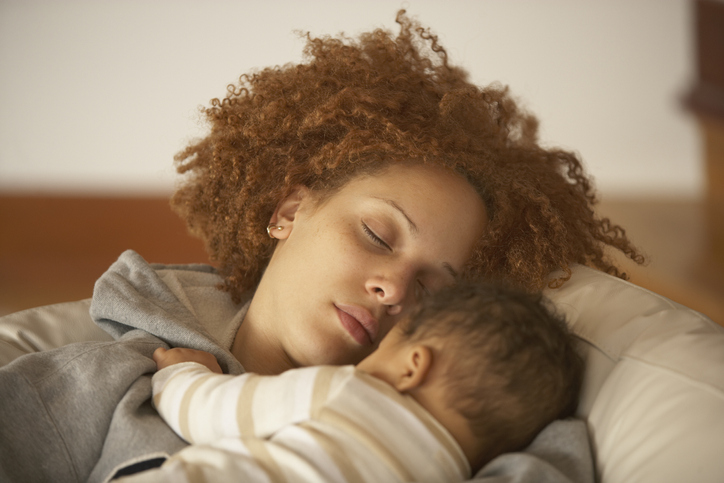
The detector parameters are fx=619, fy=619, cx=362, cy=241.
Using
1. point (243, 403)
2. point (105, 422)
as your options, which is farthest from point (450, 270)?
point (105, 422)

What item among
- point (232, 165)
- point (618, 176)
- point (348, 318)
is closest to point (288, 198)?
point (232, 165)

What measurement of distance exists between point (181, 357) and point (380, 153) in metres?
0.65

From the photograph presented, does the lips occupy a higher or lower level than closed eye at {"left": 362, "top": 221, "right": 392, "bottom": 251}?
lower

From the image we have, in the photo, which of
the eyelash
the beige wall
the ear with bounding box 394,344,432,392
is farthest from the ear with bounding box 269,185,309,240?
the beige wall

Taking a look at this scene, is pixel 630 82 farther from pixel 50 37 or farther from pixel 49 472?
pixel 49 472

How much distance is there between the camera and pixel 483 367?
100 cm

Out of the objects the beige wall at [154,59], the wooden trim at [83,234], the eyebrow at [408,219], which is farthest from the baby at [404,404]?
the wooden trim at [83,234]

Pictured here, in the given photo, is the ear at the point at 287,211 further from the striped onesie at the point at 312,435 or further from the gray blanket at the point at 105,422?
the striped onesie at the point at 312,435

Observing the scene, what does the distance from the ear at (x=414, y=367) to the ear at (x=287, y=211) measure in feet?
2.06

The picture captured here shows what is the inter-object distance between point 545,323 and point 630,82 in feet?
14.3

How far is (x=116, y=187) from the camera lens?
420 cm

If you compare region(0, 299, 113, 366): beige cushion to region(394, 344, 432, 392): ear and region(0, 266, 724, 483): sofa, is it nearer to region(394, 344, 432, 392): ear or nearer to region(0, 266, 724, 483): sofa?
region(0, 266, 724, 483): sofa

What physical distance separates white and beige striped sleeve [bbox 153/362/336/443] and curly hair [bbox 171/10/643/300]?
58 centimetres

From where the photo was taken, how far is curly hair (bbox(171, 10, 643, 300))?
1482 millimetres
